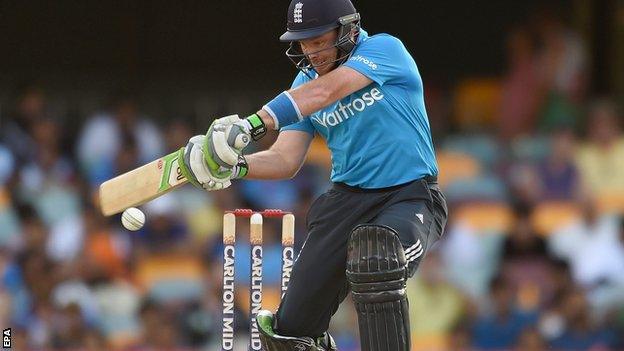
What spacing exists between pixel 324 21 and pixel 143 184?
0.93 m

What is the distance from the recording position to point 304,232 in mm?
9141

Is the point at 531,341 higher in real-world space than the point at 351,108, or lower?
lower

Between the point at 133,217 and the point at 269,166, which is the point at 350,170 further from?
the point at 133,217

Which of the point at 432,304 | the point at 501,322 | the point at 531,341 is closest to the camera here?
the point at 531,341

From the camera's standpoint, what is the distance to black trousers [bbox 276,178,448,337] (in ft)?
16.9

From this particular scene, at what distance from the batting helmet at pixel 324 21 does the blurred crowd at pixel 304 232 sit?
3.52 m

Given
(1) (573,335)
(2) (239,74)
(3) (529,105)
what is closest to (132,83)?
(2) (239,74)

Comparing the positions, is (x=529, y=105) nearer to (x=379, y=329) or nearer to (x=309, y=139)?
(x=309, y=139)

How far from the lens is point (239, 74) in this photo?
10836mm

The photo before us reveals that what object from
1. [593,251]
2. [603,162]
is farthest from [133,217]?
[603,162]

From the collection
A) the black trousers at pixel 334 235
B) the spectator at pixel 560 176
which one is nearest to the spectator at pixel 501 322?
the spectator at pixel 560 176

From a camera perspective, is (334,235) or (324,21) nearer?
(324,21)

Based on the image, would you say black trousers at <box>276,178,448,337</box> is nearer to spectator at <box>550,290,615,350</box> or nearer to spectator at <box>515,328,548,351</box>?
spectator at <box>515,328,548,351</box>

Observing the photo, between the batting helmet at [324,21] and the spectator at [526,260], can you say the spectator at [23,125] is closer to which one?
the spectator at [526,260]
